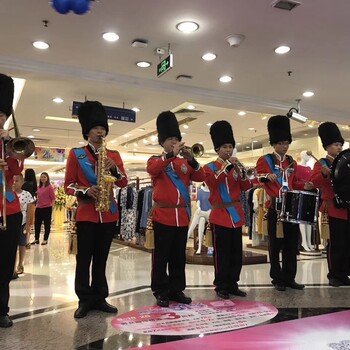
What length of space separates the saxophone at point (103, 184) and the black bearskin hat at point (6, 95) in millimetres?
854

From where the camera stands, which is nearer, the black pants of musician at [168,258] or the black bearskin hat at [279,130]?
the black pants of musician at [168,258]

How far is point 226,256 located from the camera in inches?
166

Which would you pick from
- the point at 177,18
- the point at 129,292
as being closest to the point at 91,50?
the point at 177,18

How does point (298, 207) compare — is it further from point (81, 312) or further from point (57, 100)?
point (57, 100)

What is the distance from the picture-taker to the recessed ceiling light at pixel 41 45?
559cm

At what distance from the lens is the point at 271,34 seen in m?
5.27

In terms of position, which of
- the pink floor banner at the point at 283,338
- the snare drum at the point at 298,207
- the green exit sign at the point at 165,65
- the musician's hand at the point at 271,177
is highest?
the green exit sign at the point at 165,65

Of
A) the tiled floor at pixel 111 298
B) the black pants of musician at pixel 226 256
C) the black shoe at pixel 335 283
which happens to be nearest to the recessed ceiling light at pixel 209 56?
the black pants of musician at pixel 226 256

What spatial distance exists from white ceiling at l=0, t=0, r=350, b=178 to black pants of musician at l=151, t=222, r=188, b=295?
2490mm

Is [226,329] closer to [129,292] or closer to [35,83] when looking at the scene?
[129,292]

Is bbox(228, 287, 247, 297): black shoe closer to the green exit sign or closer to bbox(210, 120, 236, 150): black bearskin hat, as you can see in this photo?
bbox(210, 120, 236, 150): black bearskin hat

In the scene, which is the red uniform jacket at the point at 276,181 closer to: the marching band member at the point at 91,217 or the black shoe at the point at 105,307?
the marching band member at the point at 91,217

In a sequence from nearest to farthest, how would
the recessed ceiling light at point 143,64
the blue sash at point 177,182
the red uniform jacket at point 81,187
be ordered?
1. the red uniform jacket at point 81,187
2. the blue sash at point 177,182
3. the recessed ceiling light at point 143,64

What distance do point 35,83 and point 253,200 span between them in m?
4.92
